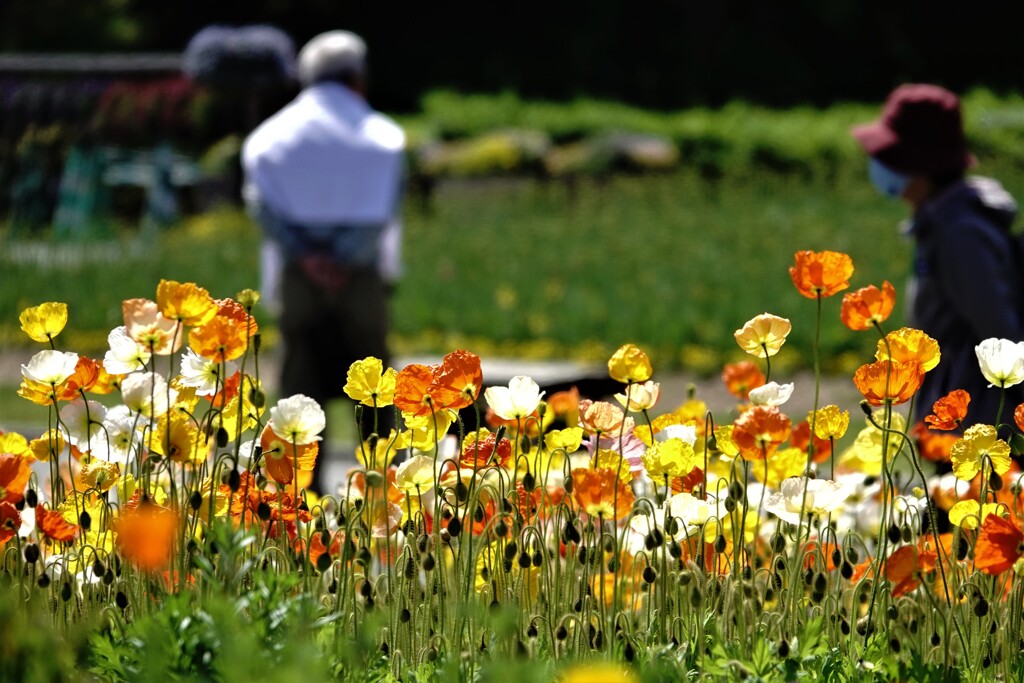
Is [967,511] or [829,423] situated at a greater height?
[829,423]

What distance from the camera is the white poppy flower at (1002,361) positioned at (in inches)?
99.8

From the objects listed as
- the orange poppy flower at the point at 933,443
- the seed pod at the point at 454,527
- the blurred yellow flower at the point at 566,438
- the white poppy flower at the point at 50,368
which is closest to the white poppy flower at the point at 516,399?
the blurred yellow flower at the point at 566,438

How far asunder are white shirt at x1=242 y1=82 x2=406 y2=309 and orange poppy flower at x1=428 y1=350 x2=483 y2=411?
3.31m

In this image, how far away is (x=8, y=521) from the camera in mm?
2463

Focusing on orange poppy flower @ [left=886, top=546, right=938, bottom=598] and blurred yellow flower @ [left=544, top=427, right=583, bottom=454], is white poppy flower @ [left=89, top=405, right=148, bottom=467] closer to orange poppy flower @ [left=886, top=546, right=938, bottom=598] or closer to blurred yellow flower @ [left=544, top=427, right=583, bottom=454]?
blurred yellow flower @ [left=544, top=427, right=583, bottom=454]

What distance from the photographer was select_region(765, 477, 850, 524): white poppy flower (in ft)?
8.27

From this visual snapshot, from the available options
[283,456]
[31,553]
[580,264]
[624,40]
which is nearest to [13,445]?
[31,553]

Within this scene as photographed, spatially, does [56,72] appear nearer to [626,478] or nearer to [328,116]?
[328,116]

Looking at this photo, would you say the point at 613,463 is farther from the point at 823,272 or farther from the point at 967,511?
the point at 967,511

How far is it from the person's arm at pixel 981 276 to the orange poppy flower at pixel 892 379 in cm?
173

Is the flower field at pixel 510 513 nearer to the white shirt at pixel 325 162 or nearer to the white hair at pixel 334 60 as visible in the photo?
the white shirt at pixel 325 162

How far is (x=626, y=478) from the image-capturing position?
8.59 feet

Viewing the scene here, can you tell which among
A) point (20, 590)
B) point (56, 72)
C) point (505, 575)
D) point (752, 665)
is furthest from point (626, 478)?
point (56, 72)

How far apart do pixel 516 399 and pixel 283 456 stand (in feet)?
1.27
